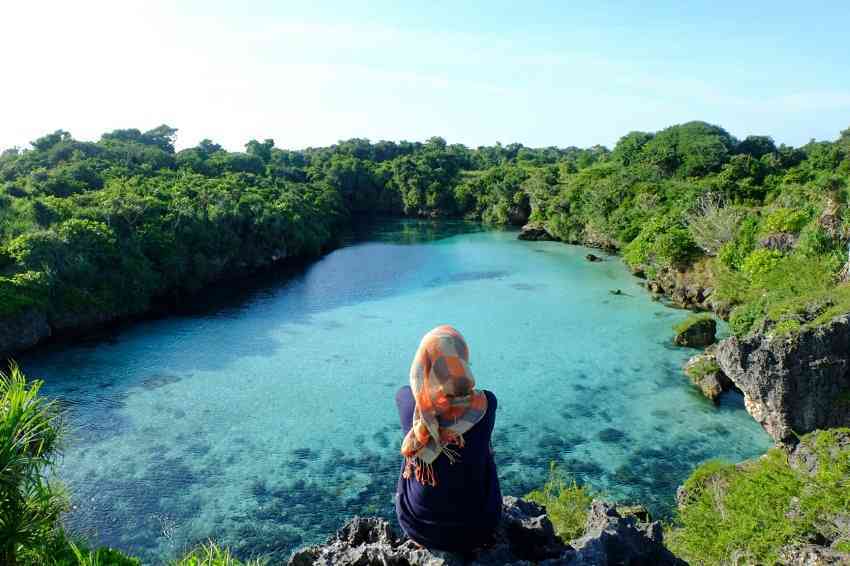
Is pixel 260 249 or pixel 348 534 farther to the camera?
pixel 260 249

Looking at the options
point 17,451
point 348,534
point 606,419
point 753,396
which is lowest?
point 606,419

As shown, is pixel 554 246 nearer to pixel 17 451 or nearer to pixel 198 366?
pixel 198 366

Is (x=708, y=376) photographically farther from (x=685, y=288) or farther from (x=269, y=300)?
(x=269, y=300)

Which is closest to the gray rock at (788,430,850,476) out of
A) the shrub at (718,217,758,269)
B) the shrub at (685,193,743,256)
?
the shrub at (718,217,758,269)

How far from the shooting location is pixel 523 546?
5.33 metres

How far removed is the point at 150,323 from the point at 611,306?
23.3 metres

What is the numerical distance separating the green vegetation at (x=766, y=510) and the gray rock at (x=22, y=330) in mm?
25213

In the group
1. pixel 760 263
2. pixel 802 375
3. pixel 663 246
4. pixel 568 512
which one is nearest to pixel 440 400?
pixel 568 512

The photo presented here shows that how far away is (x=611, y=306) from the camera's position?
29.6 meters

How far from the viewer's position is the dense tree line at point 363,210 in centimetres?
2536

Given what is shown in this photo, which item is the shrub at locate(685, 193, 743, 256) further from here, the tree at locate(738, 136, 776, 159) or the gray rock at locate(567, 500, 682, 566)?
the tree at locate(738, 136, 776, 159)

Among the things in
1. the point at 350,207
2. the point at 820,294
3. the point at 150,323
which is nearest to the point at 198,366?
the point at 150,323

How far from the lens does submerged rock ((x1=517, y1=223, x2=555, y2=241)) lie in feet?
177

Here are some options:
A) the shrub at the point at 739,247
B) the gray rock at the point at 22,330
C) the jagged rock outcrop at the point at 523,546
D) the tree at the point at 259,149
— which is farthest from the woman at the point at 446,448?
the tree at the point at 259,149
